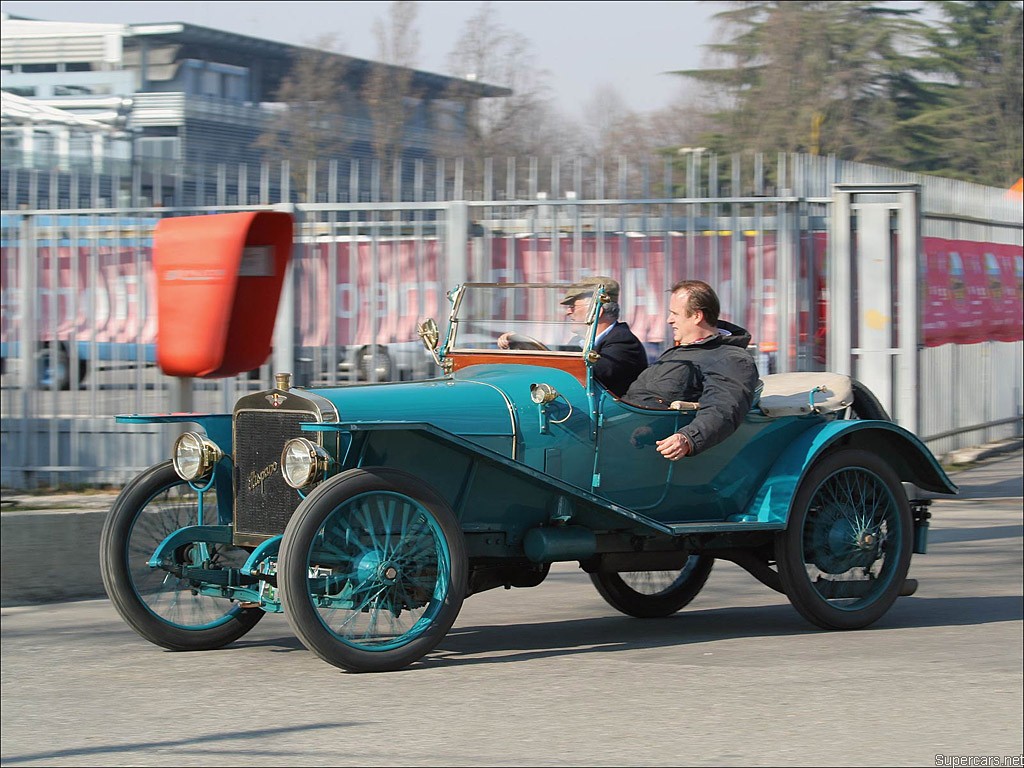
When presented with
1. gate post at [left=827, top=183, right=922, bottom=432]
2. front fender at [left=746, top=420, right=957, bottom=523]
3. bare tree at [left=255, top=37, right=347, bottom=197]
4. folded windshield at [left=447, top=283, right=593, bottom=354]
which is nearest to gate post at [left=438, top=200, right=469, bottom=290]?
gate post at [left=827, top=183, right=922, bottom=432]

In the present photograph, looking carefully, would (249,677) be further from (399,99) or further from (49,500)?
(399,99)

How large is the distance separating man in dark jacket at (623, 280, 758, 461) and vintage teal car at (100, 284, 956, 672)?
0.14m

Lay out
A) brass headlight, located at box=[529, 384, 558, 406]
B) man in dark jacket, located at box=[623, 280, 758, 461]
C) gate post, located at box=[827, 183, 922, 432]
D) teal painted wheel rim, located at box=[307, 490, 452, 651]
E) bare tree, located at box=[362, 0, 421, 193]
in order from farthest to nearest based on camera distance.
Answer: bare tree, located at box=[362, 0, 421, 193]
gate post, located at box=[827, 183, 922, 432]
man in dark jacket, located at box=[623, 280, 758, 461]
brass headlight, located at box=[529, 384, 558, 406]
teal painted wheel rim, located at box=[307, 490, 452, 651]

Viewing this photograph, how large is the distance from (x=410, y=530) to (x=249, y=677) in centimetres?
88

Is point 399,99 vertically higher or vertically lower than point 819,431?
higher

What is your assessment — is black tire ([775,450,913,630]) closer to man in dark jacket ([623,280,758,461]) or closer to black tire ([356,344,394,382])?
man in dark jacket ([623,280,758,461])

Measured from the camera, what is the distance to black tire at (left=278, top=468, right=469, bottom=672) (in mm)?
5719

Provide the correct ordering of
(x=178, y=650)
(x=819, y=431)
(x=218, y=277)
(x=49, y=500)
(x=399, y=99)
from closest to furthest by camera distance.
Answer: (x=178, y=650) → (x=819, y=431) → (x=218, y=277) → (x=49, y=500) → (x=399, y=99)

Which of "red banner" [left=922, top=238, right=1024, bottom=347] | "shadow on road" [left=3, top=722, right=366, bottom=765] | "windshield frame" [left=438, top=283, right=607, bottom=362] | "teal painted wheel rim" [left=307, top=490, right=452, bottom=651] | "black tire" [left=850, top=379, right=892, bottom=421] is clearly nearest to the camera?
"shadow on road" [left=3, top=722, right=366, bottom=765]

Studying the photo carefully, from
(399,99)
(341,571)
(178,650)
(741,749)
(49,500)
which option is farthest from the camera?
(399,99)

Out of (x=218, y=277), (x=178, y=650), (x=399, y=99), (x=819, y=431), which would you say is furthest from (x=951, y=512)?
(x=399, y=99)

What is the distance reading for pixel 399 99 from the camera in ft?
138

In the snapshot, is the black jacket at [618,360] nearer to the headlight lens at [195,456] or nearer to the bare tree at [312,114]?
the headlight lens at [195,456]

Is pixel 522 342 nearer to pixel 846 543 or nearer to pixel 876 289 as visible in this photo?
pixel 846 543
